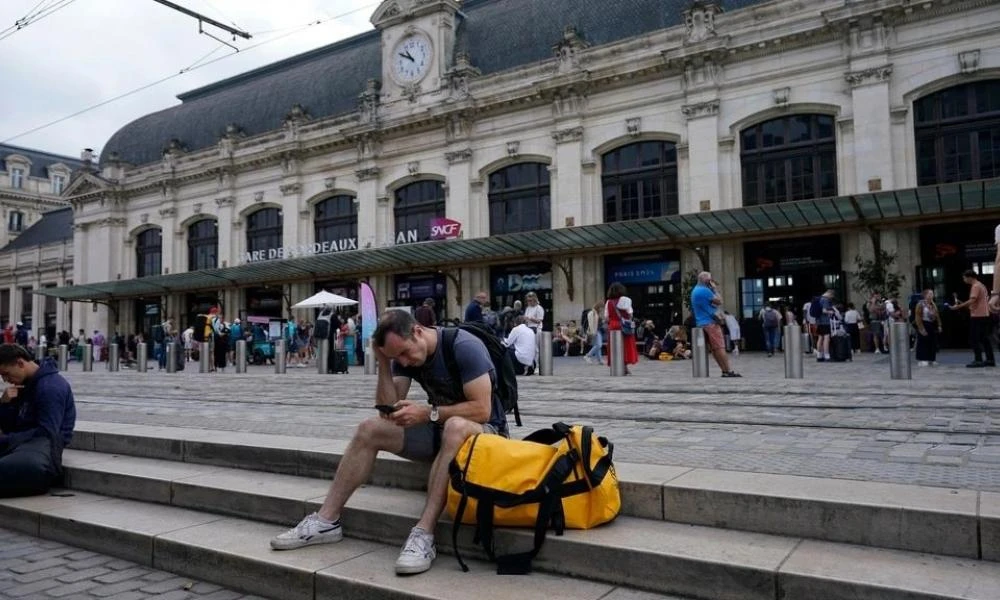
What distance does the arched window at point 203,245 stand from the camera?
→ 3838 centimetres

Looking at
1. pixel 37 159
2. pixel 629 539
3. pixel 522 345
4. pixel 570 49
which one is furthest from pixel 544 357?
pixel 37 159

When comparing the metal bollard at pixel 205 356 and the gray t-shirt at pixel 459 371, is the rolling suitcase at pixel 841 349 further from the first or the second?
the metal bollard at pixel 205 356

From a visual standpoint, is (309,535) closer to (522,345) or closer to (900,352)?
(900,352)

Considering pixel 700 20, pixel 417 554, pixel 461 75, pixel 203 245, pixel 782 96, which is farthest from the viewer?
pixel 203 245

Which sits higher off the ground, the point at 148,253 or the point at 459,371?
the point at 148,253

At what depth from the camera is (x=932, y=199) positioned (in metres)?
18.6

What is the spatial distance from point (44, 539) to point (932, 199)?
2035 cm

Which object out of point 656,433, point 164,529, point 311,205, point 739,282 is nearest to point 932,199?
point 739,282

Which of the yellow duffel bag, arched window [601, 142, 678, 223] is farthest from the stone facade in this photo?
the yellow duffel bag

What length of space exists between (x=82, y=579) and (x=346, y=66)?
34520mm

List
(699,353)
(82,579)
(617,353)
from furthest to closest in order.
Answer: (617,353) < (699,353) < (82,579)

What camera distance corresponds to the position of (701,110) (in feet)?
78.7

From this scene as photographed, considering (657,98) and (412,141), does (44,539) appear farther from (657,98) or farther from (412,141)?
(412,141)

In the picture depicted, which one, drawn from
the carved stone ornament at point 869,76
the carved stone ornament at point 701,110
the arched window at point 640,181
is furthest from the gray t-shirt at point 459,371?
the arched window at point 640,181
